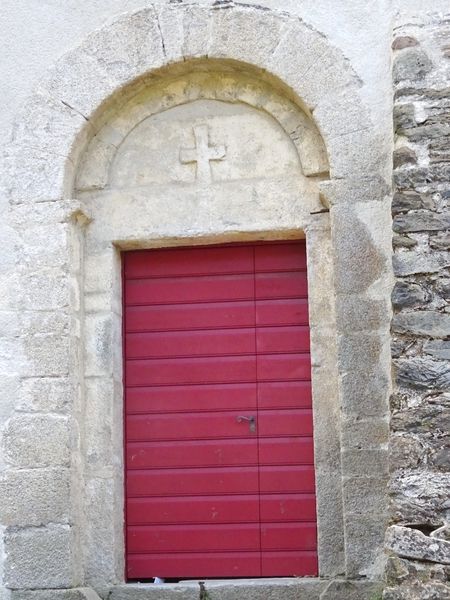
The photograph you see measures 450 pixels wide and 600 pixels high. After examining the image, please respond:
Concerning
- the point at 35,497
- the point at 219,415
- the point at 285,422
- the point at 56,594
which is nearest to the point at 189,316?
the point at 219,415

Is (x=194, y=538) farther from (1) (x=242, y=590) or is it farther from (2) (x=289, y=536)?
(2) (x=289, y=536)

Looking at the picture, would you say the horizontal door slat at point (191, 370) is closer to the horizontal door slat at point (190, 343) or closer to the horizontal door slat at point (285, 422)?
the horizontal door slat at point (190, 343)

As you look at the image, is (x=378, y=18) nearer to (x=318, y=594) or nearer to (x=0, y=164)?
(x=0, y=164)

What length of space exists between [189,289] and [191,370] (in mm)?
455

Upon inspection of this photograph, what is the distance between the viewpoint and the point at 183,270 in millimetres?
6148

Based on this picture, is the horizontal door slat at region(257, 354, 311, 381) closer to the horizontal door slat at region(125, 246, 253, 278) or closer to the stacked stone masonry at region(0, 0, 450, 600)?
the stacked stone masonry at region(0, 0, 450, 600)

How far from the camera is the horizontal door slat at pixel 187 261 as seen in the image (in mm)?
6113

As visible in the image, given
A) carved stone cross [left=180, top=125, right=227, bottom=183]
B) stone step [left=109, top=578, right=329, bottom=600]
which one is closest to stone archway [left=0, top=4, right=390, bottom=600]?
stone step [left=109, top=578, right=329, bottom=600]

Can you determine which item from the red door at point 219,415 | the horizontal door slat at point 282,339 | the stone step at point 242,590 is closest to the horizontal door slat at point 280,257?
the red door at point 219,415

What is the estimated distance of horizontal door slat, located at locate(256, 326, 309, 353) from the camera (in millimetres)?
5965

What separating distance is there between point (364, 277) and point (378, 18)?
1422mm

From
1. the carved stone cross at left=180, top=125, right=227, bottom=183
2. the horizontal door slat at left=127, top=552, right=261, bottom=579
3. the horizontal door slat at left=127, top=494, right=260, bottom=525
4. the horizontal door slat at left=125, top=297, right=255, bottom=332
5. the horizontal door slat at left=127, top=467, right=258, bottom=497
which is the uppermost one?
the carved stone cross at left=180, top=125, right=227, bottom=183

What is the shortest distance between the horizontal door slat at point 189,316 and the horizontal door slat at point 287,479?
811 millimetres

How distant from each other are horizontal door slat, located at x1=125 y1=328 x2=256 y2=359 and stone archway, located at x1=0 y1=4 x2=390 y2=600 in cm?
21
